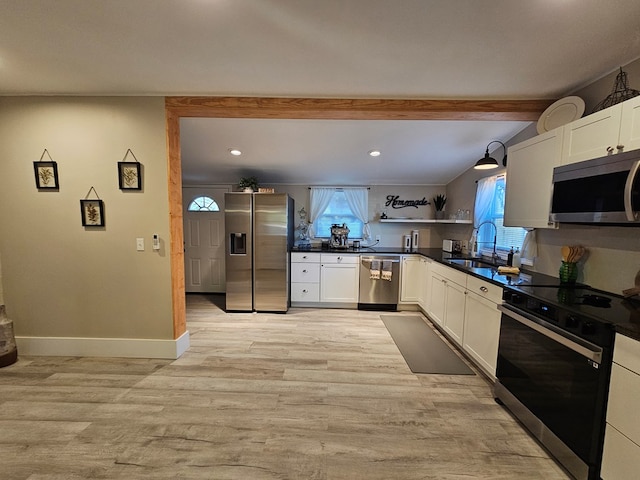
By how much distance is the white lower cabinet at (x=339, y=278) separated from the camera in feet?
14.1

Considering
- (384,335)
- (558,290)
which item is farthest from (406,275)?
(558,290)

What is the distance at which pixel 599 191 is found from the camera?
68.1 inches

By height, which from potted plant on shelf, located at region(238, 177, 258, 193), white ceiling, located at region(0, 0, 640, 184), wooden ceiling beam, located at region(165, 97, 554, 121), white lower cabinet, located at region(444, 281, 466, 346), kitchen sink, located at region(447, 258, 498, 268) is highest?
white ceiling, located at region(0, 0, 640, 184)

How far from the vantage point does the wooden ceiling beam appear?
2447mm

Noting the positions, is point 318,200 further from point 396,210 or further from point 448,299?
point 448,299

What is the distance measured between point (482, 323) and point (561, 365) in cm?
88

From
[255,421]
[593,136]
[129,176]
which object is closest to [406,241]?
[593,136]

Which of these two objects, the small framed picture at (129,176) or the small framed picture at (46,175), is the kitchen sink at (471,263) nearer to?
the small framed picture at (129,176)

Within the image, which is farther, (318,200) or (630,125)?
(318,200)

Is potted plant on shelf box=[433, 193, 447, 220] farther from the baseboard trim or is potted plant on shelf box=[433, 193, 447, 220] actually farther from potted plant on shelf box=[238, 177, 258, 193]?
the baseboard trim

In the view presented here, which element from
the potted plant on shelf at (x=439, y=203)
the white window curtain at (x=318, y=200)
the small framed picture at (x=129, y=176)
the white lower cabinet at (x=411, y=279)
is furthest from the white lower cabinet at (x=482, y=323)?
the small framed picture at (x=129, y=176)

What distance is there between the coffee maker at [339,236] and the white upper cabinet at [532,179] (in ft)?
7.99

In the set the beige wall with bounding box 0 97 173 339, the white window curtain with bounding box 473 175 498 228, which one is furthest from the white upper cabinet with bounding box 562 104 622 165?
the beige wall with bounding box 0 97 173 339

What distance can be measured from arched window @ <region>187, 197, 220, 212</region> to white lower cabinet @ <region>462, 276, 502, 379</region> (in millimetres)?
4334
